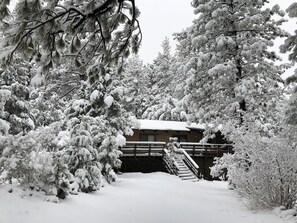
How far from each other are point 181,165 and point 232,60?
401 inches

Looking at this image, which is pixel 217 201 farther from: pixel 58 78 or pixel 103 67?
pixel 58 78

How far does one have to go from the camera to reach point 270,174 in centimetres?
950

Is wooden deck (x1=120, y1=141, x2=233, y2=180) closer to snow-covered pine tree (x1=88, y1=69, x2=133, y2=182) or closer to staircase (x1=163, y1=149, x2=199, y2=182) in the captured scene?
staircase (x1=163, y1=149, x2=199, y2=182)

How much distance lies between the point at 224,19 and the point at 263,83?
12.3 feet

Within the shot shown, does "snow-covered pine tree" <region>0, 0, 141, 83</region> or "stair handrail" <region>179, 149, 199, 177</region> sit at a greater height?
"snow-covered pine tree" <region>0, 0, 141, 83</region>

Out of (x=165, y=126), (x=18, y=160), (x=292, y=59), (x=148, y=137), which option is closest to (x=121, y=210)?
(x=18, y=160)

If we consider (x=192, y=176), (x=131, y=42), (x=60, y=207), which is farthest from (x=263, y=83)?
(x=60, y=207)

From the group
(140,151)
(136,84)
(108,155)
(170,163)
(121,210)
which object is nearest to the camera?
(121,210)

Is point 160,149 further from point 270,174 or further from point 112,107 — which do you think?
point 270,174

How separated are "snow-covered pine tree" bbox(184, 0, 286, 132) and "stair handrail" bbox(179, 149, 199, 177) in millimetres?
6292

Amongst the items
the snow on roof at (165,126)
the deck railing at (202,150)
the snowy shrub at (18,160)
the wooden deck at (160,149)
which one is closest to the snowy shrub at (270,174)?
the snowy shrub at (18,160)

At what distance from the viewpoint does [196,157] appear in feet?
82.8

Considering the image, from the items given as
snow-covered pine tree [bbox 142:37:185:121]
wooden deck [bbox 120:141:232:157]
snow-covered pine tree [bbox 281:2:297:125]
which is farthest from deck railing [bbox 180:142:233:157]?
snow-covered pine tree [bbox 281:2:297:125]

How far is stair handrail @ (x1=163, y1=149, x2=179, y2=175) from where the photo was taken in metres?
21.7
